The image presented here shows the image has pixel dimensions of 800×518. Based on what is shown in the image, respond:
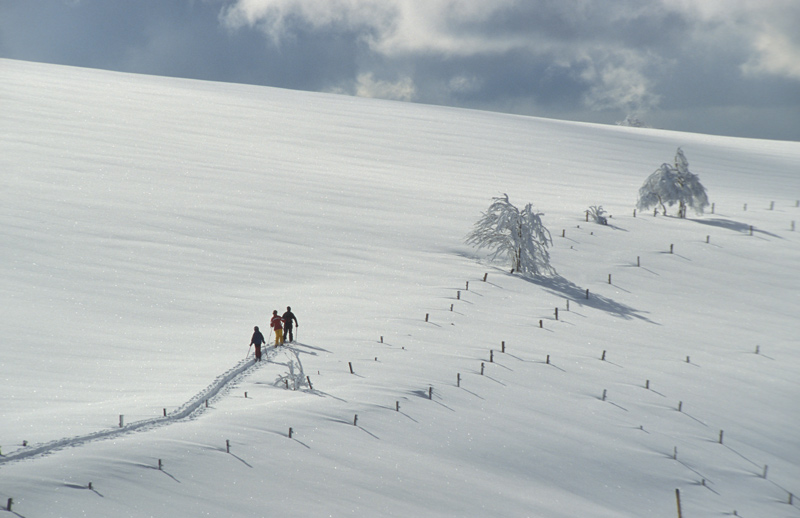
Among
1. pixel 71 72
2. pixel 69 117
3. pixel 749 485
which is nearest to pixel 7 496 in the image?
pixel 749 485

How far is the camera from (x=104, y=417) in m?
16.3

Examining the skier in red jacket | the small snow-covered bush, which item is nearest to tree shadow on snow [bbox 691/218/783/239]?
the small snow-covered bush

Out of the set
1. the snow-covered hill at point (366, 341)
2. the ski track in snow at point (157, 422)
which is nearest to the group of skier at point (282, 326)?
the snow-covered hill at point (366, 341)

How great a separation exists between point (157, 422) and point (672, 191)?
137ft

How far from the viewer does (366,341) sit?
24656 millimetres

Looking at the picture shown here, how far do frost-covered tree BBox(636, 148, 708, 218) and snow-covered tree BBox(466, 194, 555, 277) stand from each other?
1456 cm

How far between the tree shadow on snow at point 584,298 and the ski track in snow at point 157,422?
17.4 meters

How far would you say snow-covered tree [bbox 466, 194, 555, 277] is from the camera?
3619cm

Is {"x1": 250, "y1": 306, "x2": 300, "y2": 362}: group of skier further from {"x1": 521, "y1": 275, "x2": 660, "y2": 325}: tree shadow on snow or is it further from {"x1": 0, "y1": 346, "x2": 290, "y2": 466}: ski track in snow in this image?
{"x1": 521, "y1": 275, "x2": 660, "y2": 325}: tree shadow on snow

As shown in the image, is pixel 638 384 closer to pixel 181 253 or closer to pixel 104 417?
pixel 104 417

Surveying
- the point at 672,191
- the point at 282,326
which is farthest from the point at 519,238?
the point at 672,191

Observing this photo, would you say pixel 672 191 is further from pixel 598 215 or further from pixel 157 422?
pixel 157 422

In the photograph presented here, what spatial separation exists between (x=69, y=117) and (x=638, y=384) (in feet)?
186

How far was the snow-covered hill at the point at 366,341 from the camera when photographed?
1471 centimetres
